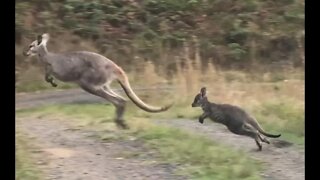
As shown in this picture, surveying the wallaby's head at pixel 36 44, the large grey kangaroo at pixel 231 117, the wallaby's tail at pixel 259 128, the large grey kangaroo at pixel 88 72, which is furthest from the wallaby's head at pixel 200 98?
the wallaby's head at pixel 36 44

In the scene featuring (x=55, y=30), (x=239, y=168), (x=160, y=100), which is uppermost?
(x=55, y=30)

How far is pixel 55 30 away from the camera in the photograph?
369 centimetres

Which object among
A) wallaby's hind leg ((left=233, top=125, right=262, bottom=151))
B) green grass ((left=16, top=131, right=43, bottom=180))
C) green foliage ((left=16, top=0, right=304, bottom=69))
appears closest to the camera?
green grass ((left=16, top=131, right=43, bottom=180))

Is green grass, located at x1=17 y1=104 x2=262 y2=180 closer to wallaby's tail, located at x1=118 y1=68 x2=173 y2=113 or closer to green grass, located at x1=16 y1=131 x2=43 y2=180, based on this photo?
wallaby's tail, located at x1=118 y1=68 x2=173 y2=113

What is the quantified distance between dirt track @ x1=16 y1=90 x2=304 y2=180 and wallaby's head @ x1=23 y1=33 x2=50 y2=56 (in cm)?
21

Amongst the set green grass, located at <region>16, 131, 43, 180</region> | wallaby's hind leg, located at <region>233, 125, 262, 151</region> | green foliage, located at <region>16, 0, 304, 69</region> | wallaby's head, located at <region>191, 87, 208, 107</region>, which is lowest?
green grass, located at <region>16, 131, 43, 180</region>

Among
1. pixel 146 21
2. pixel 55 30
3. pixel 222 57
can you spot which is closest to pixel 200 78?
pixel 222 57

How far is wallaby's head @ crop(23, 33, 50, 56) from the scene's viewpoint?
144 inches

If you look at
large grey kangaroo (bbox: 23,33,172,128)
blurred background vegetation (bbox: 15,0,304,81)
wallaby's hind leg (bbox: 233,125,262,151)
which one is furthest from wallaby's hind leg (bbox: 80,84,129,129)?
wallaby's hind leg (bbox: 233,125,262,151)

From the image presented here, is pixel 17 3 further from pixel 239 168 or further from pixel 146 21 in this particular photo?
pixel 239 168

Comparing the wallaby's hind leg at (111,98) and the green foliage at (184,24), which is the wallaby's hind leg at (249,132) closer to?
the green foliage at (184,24)

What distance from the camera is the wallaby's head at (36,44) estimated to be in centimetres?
365

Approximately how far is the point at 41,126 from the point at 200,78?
0.81 meters

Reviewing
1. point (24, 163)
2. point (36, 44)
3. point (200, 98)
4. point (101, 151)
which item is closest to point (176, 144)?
point (200, 98)
